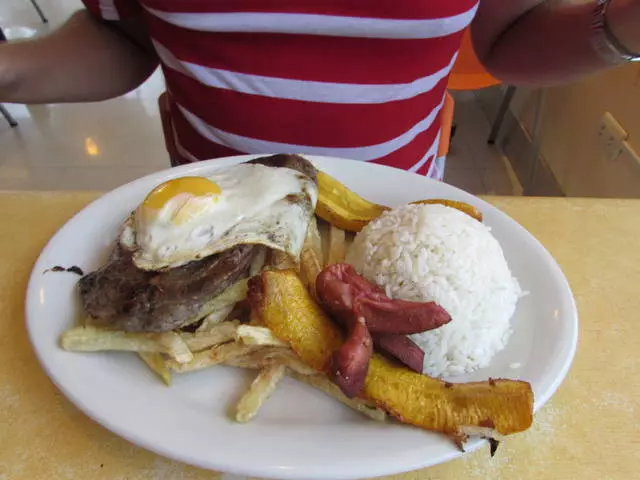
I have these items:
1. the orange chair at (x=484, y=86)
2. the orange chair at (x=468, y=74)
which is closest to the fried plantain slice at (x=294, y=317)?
the orange chair at (x=484, y=86)

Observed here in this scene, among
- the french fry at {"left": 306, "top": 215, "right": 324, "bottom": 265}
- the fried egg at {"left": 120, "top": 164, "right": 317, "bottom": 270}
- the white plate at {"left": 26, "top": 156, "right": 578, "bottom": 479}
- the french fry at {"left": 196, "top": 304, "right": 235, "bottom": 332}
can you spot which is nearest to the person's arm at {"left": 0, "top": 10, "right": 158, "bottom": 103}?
the white plate at {"left": 26, "top": 156, "right": 578, "bottom": 479}

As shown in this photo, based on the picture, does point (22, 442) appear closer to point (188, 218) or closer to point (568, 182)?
point (188, 218)

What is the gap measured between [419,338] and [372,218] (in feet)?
0.96

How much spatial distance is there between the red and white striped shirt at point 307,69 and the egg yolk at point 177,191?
0.33 m

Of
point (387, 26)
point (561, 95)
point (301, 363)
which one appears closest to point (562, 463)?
point (301, 363)

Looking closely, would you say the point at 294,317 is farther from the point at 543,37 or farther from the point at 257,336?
the point at 543,37

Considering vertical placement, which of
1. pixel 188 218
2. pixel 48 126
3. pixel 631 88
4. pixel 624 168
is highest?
pixel 188 218

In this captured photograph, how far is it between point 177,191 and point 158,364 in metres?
0.27

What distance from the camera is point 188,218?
0.86 m

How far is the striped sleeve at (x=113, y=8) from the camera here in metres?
1.27

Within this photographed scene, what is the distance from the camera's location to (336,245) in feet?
3.33

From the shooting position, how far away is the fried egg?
838mm

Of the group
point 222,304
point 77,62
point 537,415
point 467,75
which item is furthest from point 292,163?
point 467,75

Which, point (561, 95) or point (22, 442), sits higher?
point (22, 442)
